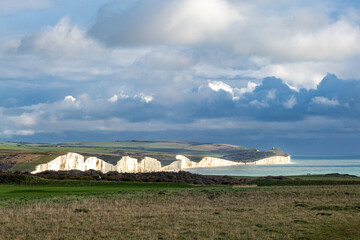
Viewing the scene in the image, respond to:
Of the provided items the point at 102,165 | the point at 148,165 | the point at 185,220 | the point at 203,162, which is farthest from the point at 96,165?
the point at 185,220

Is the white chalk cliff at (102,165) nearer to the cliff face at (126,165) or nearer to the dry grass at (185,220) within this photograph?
the cliff face at (126,165)

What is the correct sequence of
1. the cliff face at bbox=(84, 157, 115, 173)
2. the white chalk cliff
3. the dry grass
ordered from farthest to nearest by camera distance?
the cliff face at bbox=(84, 157, 115, 173) → the white chalk cliff → the dry grass

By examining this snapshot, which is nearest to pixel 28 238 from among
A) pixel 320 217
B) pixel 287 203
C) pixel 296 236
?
pixel 296 236

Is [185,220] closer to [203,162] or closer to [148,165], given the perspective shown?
[148,165]

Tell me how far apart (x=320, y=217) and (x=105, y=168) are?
3250 inches

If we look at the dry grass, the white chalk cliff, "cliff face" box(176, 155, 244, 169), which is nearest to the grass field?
the dry grass

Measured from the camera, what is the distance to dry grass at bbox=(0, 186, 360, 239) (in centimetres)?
1491

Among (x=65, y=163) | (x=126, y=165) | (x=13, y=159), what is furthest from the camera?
(x=126, y=165)

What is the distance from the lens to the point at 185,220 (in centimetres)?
1755

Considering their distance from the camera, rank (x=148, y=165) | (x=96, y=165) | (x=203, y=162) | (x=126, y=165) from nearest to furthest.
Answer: (x=96, y=165), (x=126, y=165), (x=148, y=165), (x=203, y=162)

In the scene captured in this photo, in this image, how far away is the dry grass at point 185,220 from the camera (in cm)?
1491

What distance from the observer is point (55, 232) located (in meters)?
15.1

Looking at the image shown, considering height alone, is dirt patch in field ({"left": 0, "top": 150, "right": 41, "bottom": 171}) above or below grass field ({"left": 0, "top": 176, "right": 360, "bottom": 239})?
above

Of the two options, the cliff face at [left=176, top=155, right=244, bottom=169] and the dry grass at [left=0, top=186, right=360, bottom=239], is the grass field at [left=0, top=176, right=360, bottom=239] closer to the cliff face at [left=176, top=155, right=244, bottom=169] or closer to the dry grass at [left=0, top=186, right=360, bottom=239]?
the dry grass at [left=0, top=186, right=360, bottom=239]
